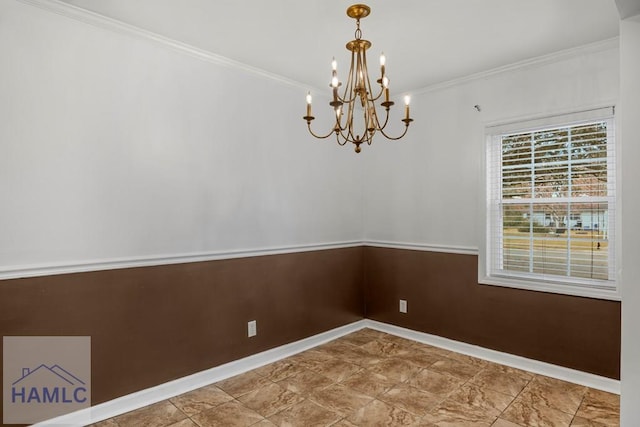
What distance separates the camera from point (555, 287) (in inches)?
116

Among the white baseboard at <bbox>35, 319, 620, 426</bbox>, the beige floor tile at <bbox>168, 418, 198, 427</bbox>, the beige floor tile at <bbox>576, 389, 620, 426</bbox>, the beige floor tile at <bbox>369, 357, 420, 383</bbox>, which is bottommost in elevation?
the beige floor tile at <bbox>369, 357, 420, 383</bbox>

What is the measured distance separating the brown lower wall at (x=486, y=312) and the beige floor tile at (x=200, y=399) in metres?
1.96

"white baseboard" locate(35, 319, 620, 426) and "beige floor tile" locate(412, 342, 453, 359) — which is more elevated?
"white baseboard" locate(35, 319, 620, 426)

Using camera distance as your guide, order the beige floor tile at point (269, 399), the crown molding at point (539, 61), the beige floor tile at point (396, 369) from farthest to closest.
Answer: the beige floor tile at point (396, 369) → the crown molding at point (539, 61) → the beige floor tile at point (269, 399)

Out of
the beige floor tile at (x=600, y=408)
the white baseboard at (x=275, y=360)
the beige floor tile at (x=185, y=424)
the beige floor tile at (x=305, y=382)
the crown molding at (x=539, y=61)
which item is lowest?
the beige floor tile at (x=305, y=382)

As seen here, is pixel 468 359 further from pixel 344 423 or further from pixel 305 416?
pixel 305 416

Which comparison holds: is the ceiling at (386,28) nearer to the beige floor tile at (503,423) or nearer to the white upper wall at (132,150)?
the white upper wall at (132,150)

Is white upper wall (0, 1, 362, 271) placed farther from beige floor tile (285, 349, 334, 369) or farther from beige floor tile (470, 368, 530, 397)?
beige floor tile (470, 368, 530, 397)

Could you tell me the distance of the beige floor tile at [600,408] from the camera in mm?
2332

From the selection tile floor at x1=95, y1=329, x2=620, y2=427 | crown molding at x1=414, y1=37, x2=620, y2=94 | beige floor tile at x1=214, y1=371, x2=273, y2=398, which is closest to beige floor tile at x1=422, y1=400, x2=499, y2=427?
tile floor at x1=95, y1=329, x2=620, y2=427

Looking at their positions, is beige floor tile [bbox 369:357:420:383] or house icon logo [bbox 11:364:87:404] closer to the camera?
house icon logo [bbox 11:364:87:404]

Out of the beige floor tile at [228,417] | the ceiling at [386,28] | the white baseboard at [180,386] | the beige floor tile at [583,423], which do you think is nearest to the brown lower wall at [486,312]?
the beige floor tile at [583,423]

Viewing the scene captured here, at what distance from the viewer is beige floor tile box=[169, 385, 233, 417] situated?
97.7 inches

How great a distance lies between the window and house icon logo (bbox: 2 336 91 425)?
3086mm
